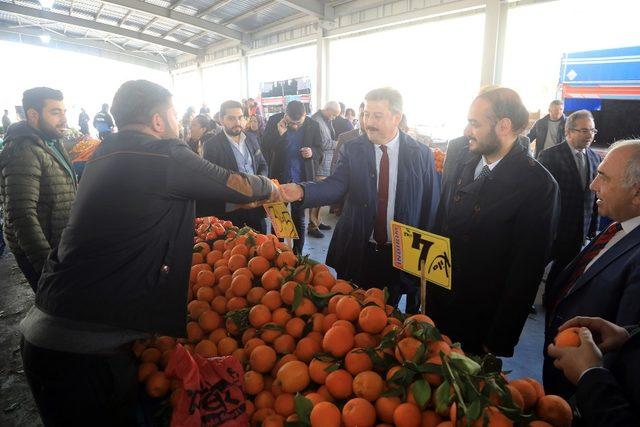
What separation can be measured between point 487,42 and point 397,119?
7.34 m

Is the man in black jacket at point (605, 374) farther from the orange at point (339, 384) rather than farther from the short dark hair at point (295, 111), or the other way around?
the short dark hair at point (295, 111)

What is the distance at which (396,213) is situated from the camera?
239cm

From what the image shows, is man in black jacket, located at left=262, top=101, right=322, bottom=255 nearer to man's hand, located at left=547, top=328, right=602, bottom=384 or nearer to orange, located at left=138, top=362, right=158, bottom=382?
orange, located at left=138, top=362, right=158, bottom=382

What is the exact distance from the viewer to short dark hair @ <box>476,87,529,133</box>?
190cm

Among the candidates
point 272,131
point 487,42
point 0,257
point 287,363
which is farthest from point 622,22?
point 0,257

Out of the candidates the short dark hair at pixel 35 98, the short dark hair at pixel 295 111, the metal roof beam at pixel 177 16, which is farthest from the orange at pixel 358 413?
the metal roof beam at pixel 177 16

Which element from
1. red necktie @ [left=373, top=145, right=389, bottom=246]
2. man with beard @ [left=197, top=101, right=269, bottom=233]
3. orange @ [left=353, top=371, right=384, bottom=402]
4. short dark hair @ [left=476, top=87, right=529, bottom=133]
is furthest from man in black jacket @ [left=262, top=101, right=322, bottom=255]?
orange @ [left=353, top=371, right=384, bottom=402]

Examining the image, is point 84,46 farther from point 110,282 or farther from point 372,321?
point 372,321

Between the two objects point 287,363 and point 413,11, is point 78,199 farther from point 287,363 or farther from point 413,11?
point 413,11

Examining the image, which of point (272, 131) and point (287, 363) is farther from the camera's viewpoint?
point (272, 131)

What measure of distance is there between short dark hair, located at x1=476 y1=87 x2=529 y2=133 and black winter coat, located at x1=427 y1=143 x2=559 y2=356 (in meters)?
0.14

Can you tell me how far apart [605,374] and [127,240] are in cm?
148

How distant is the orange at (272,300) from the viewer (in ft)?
5.40

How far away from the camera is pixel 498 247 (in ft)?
6.30
